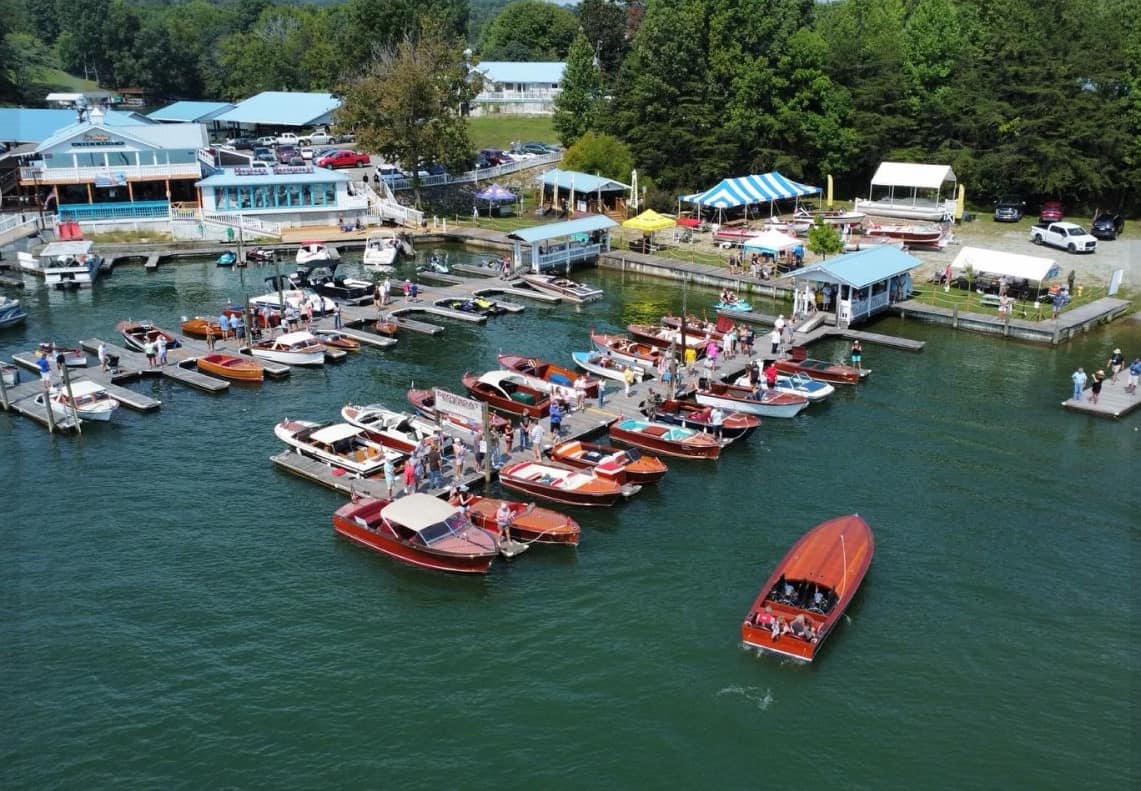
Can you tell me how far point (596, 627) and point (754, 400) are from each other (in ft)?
56.1

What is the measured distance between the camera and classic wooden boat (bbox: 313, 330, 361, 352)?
169 feet

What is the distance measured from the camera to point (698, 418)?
4097cm

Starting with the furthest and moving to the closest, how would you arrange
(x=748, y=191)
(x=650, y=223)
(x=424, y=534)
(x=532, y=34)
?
(x=532, y=34) → (x=748, y=191) → (x=650, y=223) → (x=424, y=534)

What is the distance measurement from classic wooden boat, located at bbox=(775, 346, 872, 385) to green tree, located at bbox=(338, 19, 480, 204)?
43.4 meters

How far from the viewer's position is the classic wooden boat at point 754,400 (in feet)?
140

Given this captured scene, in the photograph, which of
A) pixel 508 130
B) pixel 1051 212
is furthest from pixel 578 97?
pixel 1051 212

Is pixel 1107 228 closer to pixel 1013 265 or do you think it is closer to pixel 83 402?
pixel 1013 265

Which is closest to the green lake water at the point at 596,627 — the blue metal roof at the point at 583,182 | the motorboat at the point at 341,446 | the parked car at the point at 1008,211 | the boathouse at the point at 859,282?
the motorboat at the point at 341,446

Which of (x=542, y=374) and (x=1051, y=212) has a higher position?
(x=1051, y=212)

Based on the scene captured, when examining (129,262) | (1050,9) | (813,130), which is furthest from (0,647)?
(1050,9)

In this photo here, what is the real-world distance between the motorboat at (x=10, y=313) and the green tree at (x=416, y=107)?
3141 cm

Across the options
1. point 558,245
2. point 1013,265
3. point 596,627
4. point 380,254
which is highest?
point 558,245

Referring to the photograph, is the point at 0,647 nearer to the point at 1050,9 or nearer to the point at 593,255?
the point at 593,255

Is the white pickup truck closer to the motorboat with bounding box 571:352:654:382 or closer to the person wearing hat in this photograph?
the person wearing hat
